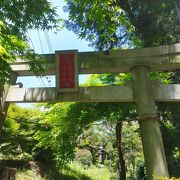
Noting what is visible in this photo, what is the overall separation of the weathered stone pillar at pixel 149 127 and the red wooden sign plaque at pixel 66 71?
Result: 1.43 metres

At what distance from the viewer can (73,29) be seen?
9.59m

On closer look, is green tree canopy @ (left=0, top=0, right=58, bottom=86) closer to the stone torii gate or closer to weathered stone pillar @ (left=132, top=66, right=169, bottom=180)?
the stone torii gate

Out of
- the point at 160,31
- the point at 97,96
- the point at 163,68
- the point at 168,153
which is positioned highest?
the point at 160,31

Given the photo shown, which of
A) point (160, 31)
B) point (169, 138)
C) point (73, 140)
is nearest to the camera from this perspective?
point (160, 31)

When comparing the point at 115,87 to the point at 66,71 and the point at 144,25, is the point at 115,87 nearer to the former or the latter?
the point at 66,71

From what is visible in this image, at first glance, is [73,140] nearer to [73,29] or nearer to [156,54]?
[73,29]

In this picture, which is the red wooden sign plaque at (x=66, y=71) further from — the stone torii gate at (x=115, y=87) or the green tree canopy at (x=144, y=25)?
the green tree canopy at (x=144, y=25)

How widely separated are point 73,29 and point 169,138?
5370mm

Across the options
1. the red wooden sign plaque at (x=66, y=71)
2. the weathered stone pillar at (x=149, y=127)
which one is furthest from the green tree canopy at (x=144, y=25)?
the weathered stone pillar at (x=149, y=127)

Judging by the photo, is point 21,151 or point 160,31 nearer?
point 160,31

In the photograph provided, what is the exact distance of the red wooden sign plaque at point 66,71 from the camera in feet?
25.3

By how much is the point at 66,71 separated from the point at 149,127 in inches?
93.2

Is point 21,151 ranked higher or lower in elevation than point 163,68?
lower

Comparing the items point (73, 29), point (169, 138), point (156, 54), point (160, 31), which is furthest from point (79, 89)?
point (169, 138)
